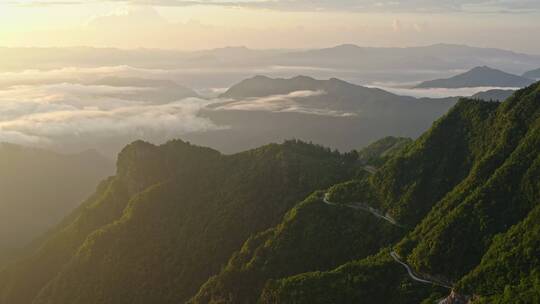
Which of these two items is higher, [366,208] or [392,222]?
[366,208]

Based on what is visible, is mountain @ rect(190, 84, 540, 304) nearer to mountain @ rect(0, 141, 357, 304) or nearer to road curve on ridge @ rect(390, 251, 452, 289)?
road curve on ridge @ rect(390, 251, 452, 289)

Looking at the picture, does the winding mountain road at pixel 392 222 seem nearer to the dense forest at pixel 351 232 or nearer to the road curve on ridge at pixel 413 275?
the road curve on ridge at pixel 413 275

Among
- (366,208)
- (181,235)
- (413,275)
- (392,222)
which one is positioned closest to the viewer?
(413,275)

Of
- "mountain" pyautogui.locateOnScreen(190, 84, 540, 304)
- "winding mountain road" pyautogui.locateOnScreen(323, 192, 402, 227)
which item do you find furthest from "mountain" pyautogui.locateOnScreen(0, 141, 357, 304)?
"winding mountain road" pyautogui.locateOnScreen(323, 192, 402, 227)

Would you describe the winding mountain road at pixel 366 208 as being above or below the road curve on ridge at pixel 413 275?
above

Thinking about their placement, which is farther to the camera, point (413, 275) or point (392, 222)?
point (392, 222)

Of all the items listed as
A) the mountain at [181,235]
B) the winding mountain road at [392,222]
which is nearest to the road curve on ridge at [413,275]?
the winding mountain road at [392,222]

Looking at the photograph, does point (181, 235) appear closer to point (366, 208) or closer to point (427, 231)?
point (366, 208)

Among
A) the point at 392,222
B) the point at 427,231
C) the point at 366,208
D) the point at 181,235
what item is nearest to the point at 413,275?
the point at 427,231
